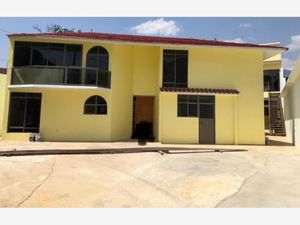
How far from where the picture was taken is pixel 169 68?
17.3 meters

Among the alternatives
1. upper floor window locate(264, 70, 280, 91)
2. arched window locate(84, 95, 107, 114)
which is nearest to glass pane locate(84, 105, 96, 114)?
arched window locate(84, 95, 107, 114)

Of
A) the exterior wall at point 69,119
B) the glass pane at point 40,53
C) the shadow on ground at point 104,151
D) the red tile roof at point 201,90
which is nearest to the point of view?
the shadow on ground at point 104,151

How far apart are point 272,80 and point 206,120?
15.5 metres

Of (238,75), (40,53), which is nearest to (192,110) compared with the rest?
(238,75)

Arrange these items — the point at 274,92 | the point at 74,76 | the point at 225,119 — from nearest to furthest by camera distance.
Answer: the point at 74,76 < the point at 225,119 < the point at 274,92

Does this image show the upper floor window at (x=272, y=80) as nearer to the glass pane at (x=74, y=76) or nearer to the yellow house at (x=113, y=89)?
the yellow house at (x=113, y=89)

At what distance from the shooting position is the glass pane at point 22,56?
1662 cm

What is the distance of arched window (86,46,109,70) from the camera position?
16.9 metres

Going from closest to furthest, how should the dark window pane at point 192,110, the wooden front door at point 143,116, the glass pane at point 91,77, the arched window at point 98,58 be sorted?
the glass pane at point 91,77, the dark window pane at point 192,110, the arched window at point 98,58, the wooden front door at point 143,116

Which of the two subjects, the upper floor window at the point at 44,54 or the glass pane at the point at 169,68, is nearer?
the upper floor window at the point at 44,54

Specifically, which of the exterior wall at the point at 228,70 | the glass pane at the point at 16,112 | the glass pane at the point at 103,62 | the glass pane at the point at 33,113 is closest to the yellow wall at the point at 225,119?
the exterior wall at the point at 228,70

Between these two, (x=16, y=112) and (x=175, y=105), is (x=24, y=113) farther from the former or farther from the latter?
(x=175, y=105)

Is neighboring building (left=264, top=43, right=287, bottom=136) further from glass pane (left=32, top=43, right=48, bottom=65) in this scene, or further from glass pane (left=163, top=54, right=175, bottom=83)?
glass pane (left=32, top=43, right=48, bottom=65)

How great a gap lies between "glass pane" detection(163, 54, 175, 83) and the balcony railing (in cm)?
419
